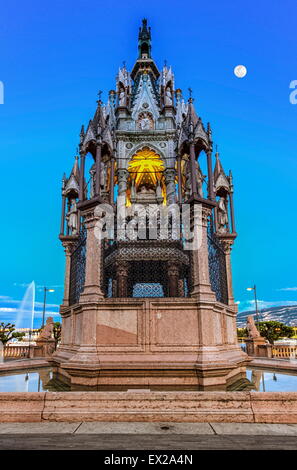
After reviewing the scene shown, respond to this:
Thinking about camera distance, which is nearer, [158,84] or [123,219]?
[123,219]

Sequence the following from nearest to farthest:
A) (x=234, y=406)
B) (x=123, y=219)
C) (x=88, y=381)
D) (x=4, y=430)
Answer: (x=4, y=430) → (x=234, y=406) → (x=88, y=381) → (x=123, y=219)

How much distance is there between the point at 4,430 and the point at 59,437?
923 mm

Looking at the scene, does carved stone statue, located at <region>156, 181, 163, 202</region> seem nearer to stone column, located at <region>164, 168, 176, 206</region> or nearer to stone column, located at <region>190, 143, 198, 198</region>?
stone column, located at <region>164, 168, 176, 206</region>

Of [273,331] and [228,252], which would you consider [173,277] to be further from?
[273,331]

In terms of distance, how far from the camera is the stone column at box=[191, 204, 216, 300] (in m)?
9.08

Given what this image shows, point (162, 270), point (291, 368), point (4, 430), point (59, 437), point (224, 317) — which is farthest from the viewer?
point (162, 270)

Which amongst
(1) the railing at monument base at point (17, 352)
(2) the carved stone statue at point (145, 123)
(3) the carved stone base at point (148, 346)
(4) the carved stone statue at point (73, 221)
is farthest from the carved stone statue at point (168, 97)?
(1) the railing at monument base at point (17, 352)

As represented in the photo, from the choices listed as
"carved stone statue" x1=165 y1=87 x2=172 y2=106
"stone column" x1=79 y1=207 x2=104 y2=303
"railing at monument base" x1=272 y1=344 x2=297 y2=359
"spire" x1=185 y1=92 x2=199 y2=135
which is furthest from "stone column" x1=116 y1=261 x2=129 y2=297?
"carved stone statue" x1=165 y1=87 x2=172 y2=106

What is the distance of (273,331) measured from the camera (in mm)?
42438

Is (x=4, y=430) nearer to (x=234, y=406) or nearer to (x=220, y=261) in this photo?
(x=234, y=406)

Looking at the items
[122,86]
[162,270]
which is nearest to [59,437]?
[162,270]

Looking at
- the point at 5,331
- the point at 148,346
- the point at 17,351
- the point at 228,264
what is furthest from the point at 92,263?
the point at 5,331

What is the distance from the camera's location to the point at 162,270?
1788cm

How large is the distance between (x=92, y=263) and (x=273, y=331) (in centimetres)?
4007
